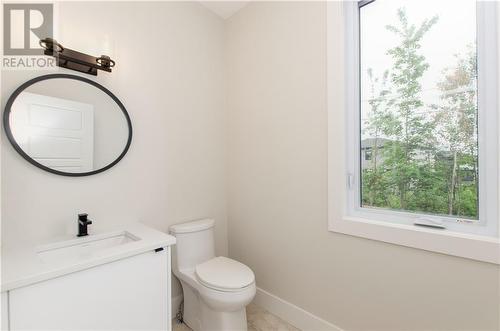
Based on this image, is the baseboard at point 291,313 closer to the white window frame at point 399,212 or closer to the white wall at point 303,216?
the white wall at point 303,216

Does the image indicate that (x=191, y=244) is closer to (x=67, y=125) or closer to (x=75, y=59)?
(x=67, y=125)

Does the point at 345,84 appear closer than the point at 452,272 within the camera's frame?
No

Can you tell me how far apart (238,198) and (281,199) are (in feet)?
1.64

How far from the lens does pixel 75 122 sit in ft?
4.66

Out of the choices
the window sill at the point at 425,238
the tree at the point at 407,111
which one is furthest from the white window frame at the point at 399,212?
the tree at the point at 407,111

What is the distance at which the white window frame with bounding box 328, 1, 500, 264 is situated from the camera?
3.57 ft

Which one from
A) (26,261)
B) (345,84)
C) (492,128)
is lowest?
(26,261)

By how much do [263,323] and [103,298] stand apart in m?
1.21

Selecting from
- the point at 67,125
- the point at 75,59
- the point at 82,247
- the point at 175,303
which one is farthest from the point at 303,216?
the point at 75,59

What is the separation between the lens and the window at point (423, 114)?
3.71 feet

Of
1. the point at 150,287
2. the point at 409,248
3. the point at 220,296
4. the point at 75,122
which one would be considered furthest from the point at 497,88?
the point at 75,122

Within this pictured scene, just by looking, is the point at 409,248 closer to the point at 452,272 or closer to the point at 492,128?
the point at 452,272

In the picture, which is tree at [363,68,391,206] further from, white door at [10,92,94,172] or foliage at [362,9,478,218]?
white door at [10,92,94,172]

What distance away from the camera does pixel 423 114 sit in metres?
1.31
